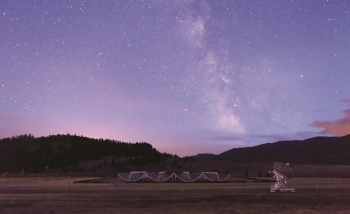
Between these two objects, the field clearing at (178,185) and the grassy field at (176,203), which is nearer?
the grassy field at (176,203)

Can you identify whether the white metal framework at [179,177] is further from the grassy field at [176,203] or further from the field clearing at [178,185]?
the grassy field at [176,203]

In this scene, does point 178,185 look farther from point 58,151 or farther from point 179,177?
point 58,151

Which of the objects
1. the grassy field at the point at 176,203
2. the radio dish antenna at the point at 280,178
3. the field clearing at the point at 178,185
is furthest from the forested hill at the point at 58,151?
the grassy field at the point at 176,203

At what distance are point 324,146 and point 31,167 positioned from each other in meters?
119

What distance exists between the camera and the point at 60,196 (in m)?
30.9

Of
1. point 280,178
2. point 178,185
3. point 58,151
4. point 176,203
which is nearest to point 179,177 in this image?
point 178,185

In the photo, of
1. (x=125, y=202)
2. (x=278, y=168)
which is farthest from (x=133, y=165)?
(x=125, y=202)

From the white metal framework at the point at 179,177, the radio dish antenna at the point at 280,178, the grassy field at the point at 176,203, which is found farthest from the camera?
the white metal framework at the point at 179,177

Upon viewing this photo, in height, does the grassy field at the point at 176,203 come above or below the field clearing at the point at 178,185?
below

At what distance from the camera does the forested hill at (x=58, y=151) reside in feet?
402

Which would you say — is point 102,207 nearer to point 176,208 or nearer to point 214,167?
point 176,208

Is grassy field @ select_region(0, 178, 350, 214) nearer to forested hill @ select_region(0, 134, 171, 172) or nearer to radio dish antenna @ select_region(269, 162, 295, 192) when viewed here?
radio dish antenna @ select_region(269, 162, 295, 192)

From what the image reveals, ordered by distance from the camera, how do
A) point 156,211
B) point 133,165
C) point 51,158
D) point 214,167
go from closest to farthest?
point 156,211 < point 214,167 < point 133,165 < point 51,158

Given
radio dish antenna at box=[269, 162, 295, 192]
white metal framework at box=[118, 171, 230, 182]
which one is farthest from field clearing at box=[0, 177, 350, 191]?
white metal framework at box=[118, 171, 230, 182]
